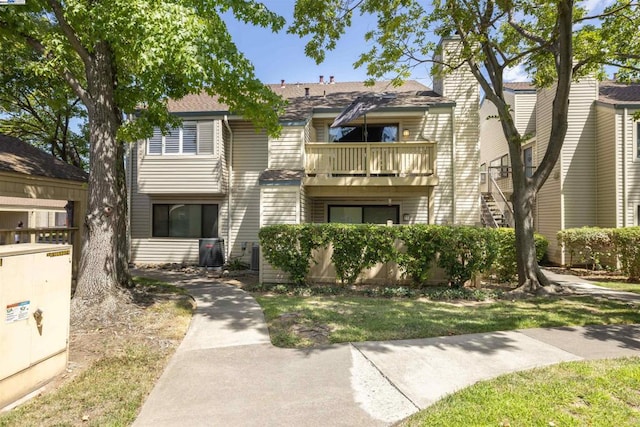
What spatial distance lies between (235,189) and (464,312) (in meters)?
9.11

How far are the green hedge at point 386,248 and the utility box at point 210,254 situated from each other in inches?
136

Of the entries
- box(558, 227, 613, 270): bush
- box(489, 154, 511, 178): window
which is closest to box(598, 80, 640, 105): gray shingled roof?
box(489, 154, 511, 178): window

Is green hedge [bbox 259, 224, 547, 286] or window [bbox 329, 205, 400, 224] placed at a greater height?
window [bbox 329, 205, 400, 224]

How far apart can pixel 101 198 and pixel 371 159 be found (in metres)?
7.60

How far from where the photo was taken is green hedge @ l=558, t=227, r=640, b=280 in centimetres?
1006

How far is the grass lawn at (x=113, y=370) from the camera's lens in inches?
119

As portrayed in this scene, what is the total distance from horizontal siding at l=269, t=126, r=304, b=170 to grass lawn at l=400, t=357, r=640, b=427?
9.08 meters

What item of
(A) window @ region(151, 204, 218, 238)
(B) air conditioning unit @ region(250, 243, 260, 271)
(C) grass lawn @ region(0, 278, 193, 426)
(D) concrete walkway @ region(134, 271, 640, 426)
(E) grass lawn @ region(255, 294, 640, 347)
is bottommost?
(E) grass lawn @ region(255, 294, 640, 347)

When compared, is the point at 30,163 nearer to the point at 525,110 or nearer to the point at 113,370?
the point at 113,370

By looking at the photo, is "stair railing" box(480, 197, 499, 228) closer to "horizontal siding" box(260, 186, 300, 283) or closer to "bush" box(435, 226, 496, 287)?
"bush" box(435, 226, 496, 287)

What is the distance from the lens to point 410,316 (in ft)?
20.2

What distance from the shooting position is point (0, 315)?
10.2 feet

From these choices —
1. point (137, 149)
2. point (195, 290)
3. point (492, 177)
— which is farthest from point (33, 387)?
point (492, 177)

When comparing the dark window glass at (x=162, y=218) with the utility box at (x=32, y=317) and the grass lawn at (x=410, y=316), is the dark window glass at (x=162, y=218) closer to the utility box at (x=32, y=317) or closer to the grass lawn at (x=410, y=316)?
the grass lawn at (x=410, y=316)
